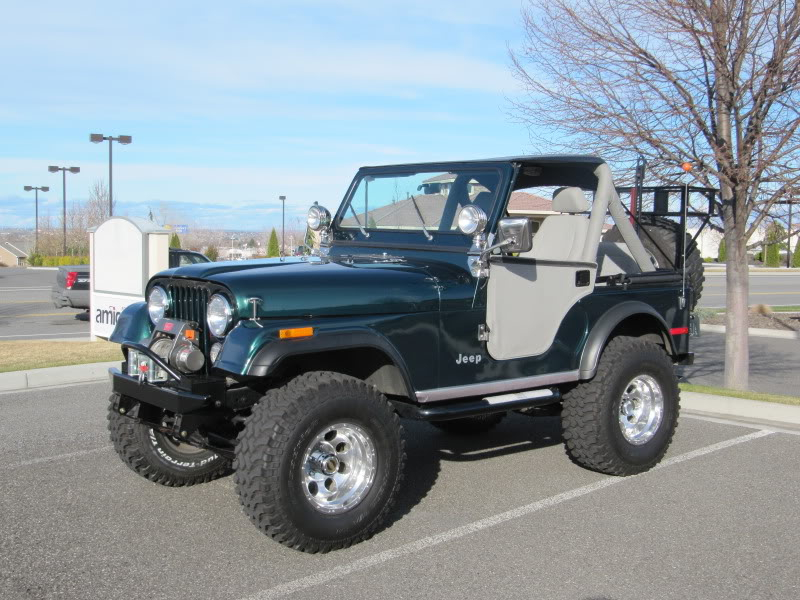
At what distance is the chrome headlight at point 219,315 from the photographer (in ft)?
14.4

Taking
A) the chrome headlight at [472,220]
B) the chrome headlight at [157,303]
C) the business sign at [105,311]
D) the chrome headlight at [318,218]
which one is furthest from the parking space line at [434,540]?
the business sign at [105,311]

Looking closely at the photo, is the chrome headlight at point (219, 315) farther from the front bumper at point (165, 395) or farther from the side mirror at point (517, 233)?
the side mirror at point (517, 233)

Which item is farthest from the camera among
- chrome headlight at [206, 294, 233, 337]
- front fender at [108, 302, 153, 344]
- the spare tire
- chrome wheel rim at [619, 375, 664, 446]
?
the spare tire

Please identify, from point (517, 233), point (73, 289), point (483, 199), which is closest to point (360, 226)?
point (483, 199)

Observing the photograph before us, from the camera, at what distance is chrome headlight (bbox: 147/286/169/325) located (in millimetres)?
4980

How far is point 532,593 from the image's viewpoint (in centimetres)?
391

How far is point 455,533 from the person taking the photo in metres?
4.70

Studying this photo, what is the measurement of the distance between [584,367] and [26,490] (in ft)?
12.1

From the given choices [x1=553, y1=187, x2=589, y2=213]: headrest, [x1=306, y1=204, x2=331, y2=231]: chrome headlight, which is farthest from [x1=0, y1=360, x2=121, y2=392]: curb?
[x1=553, y1=187, x2=589, y2=213]: headrest

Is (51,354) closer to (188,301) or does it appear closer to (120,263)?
(120,263)

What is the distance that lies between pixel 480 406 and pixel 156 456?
2055 millimetres

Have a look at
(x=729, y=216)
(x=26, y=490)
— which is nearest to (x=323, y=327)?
(x=26, y=490)

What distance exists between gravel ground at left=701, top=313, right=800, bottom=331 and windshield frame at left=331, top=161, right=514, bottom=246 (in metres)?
13.0

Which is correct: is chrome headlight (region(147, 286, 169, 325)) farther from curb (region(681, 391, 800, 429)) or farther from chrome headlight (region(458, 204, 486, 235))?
curb (region(681, 391, 800, 429))
